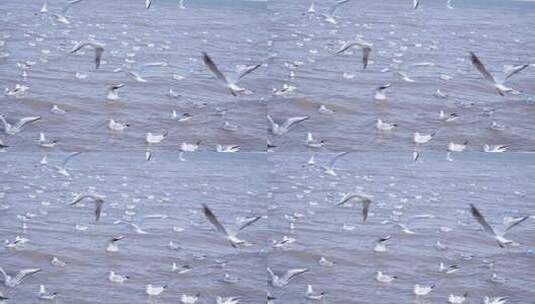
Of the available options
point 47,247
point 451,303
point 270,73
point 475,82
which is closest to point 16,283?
point 47,247

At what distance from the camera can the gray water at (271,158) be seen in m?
3.21

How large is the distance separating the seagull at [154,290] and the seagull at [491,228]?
1.12 meters

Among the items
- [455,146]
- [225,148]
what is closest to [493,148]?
[455,146]

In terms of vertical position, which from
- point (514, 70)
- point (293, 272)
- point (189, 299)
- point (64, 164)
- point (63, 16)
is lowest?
point (189, 299)

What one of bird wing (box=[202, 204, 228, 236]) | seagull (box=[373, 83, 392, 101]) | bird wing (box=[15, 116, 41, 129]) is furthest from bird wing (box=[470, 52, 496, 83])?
bird wing (box=[15, 116, 41, 129])

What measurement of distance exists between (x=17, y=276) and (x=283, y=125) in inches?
41.7

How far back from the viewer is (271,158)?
3.26 m

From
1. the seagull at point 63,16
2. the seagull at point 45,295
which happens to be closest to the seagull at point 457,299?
the seagull at point 45,295

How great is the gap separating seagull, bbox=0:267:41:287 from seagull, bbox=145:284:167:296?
0.38 metres

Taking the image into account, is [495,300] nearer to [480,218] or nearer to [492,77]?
[480,218]

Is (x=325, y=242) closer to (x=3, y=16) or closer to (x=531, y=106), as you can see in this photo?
(x=531, y=106)

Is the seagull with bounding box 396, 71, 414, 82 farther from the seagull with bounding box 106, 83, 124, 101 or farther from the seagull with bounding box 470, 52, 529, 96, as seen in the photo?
the seagull with bounding box 106, 83, 124, 101

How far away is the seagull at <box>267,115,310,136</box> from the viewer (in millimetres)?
3242

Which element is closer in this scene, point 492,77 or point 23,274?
point 23,274
